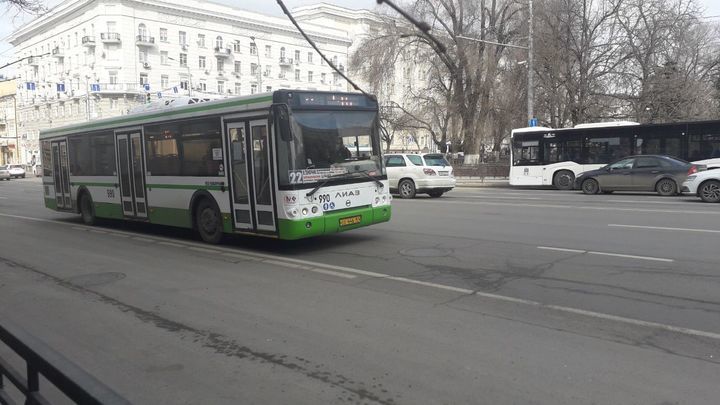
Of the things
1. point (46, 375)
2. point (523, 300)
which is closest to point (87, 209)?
point (523, 300)

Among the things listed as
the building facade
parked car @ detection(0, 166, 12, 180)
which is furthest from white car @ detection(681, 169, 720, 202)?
parked car @ detection(0, 166, 12, 180)

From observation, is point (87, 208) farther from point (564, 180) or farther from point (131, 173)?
point (564, 180)

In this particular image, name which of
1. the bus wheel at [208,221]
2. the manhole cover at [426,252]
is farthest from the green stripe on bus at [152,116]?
the manhole cover at [426,252]

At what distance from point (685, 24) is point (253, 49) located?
61.1 m

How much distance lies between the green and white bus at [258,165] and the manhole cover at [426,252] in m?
1.09

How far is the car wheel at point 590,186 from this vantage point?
68.7 feet

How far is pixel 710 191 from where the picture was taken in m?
16.7

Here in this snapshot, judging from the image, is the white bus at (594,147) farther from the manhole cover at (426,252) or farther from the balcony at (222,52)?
the balcony at (222,52)

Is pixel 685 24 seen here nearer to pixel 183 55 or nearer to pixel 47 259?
pixel 47 259

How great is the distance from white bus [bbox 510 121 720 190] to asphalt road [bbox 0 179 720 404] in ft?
39.3

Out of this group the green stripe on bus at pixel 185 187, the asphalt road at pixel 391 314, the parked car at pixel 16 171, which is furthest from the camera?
the parked car at pixel 16 171

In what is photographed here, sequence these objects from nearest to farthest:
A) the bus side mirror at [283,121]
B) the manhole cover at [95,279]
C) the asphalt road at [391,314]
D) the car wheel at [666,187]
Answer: the asphalt road at [391,314], the manhole cover at [95,279], the bus side mirror at [283,121], the car wheel at [666,187]

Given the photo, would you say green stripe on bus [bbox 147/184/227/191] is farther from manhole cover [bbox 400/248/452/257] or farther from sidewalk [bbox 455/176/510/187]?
sidewalk [bbox 455/176/510/187]

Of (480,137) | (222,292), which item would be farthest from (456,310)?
(480,137)
